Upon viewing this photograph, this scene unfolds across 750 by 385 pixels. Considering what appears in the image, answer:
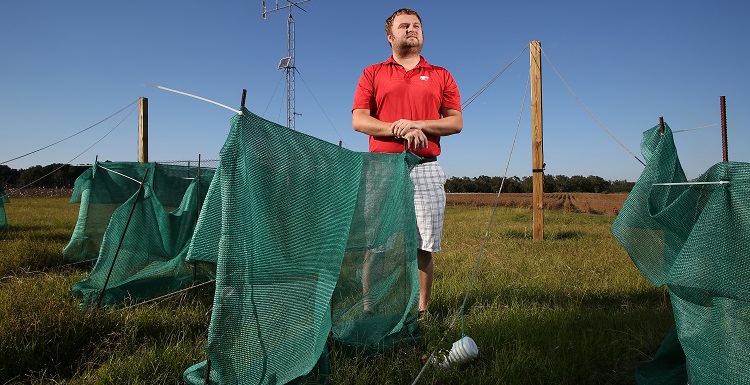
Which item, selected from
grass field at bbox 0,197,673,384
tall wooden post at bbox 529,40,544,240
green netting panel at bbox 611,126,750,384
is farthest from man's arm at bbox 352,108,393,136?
tall wooden post at bbox 529,40,544,240

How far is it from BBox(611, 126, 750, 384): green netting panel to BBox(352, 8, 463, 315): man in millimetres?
1041

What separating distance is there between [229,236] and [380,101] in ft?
4.72

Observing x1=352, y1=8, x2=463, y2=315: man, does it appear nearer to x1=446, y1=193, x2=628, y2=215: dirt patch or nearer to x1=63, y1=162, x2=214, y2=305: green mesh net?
x1=63, y1=162, x2=214, y2=305: green mesh net

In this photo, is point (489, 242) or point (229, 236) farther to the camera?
point (489, 242)

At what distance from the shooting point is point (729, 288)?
162 cm

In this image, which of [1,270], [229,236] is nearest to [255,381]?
[229,236]

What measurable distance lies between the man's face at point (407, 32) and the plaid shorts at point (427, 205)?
0.71 metres

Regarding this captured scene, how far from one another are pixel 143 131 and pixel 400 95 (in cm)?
712

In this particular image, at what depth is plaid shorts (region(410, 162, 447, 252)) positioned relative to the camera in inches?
109

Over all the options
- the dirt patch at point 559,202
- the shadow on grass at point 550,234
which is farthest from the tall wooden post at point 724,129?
the dirt patch at point 559,202

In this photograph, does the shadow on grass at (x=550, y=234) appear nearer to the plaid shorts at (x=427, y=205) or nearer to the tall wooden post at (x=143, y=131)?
the plaid shorts at (x=427, y=205)

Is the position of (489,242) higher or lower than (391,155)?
lower

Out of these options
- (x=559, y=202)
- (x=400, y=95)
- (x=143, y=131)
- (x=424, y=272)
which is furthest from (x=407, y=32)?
(x=559, y=202)

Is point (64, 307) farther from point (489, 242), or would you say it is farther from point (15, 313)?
point (489, 242)
